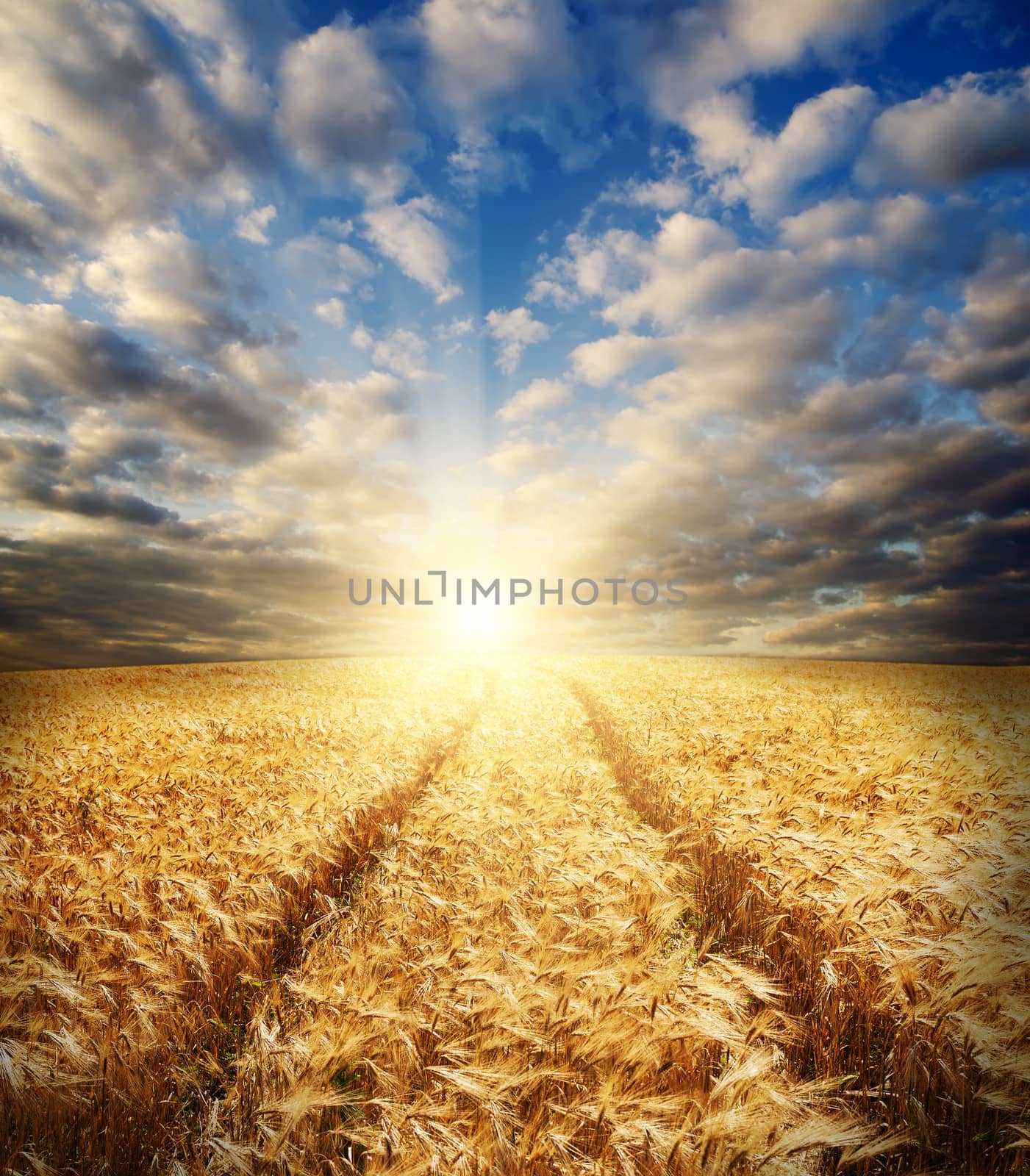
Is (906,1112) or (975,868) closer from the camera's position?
(906,1112)

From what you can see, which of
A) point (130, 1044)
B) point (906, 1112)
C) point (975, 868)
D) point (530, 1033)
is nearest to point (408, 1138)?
point (530, 1033)

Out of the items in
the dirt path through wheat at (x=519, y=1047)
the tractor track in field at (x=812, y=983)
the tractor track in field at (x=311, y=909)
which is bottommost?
the tractor track in field at (x=311, y=909)

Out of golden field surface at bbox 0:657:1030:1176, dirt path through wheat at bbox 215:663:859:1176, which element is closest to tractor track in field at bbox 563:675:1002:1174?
golden field surface at bbox 0:657:1030:1176

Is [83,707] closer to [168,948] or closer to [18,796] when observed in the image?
[18,796]

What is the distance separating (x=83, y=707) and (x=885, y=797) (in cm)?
2410

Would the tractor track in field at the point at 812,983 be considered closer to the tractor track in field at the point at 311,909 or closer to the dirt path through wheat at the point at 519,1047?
the dirt path through wheat at the point at 519,1047

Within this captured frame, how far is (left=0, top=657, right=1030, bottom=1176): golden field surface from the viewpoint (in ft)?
8.25

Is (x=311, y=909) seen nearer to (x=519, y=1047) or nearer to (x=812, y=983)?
(x=519, y=1047)

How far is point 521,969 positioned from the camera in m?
3.46

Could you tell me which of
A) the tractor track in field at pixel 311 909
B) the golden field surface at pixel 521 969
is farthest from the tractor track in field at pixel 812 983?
the tractor track in field at pixel 311 909

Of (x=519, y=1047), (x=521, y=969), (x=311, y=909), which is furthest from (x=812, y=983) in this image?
(x=311, y=909)

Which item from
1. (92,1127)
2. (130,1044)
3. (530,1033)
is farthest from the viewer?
(130,1044)

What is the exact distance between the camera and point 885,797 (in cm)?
639

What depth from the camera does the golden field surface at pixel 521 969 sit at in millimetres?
2514
